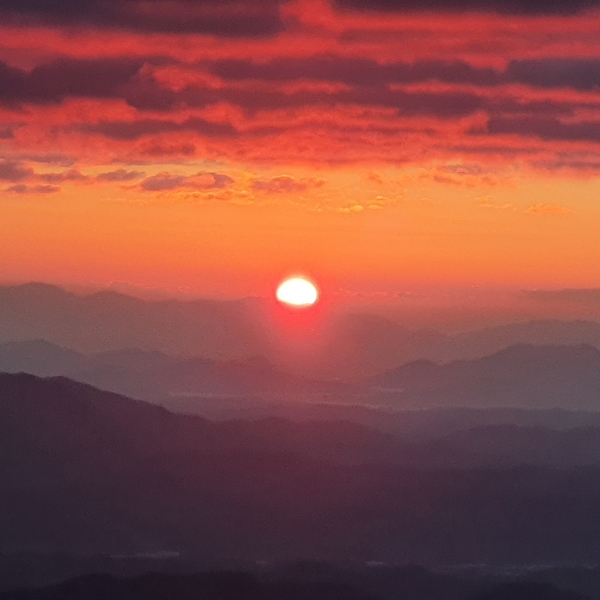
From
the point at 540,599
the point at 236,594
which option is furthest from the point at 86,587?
the point at 540,599

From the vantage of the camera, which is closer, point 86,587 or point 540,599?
point 86,587

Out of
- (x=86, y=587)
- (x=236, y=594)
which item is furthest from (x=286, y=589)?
(x=86, y=587)

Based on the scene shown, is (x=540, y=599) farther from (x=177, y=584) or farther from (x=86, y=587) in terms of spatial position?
(x=86, y=587)

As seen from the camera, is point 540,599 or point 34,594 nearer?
point 34,594

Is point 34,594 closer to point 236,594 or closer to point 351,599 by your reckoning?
point 236,594

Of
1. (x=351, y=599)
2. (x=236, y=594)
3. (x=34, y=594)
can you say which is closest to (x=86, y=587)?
(x=34, y=594)

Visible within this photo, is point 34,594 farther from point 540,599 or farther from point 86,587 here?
point 540,599

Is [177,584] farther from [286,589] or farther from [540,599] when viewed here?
[540,599]
